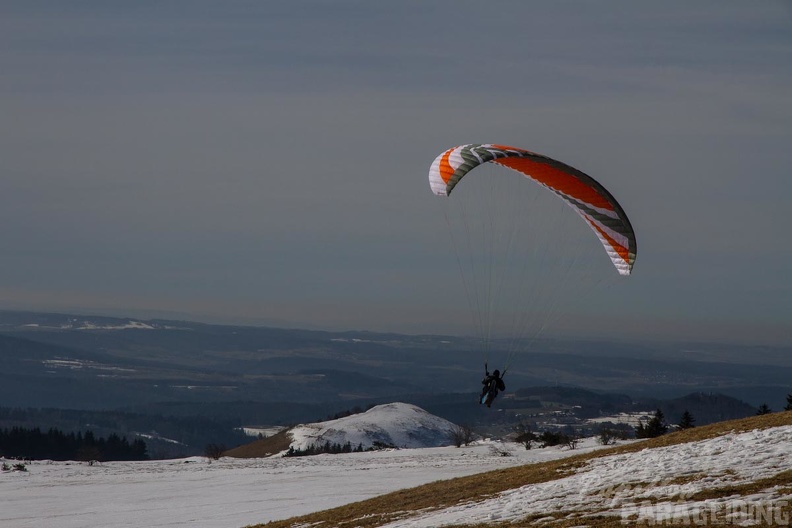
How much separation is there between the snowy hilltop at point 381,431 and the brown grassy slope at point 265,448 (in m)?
1.34

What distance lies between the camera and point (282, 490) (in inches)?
1836

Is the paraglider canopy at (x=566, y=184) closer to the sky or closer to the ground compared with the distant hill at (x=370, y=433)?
closer to the sky

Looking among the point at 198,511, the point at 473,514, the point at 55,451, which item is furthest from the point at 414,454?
the point at 55,451

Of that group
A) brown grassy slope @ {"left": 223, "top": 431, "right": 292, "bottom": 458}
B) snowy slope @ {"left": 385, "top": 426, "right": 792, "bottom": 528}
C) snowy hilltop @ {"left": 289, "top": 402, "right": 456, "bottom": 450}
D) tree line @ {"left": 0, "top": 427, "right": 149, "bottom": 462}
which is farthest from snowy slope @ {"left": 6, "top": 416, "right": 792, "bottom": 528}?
snowy hilltop @ {"left": 289, "top": 402, "right": 456, "bottom": 450}

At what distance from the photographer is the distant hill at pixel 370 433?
14288 centimetres

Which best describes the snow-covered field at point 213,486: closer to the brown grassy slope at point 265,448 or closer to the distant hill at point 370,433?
the brown grassy slope at point 265,448

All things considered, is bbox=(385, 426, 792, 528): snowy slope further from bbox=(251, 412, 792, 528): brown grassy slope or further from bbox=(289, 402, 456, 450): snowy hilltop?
bbox=(289, 402, 456, 450): snowy hilltop

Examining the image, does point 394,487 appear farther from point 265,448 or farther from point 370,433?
point 370,433

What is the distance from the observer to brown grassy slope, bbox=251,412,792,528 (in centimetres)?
3111

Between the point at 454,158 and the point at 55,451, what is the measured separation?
11042cm

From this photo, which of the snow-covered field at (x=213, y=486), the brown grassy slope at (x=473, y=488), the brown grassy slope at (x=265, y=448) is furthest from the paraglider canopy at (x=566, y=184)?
the brown grassy slope at (x=265, y=448)

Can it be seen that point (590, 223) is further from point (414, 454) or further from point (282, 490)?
point (414, 454)

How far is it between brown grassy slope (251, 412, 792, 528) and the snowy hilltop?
4107 inches

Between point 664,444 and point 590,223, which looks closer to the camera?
point 664,444
